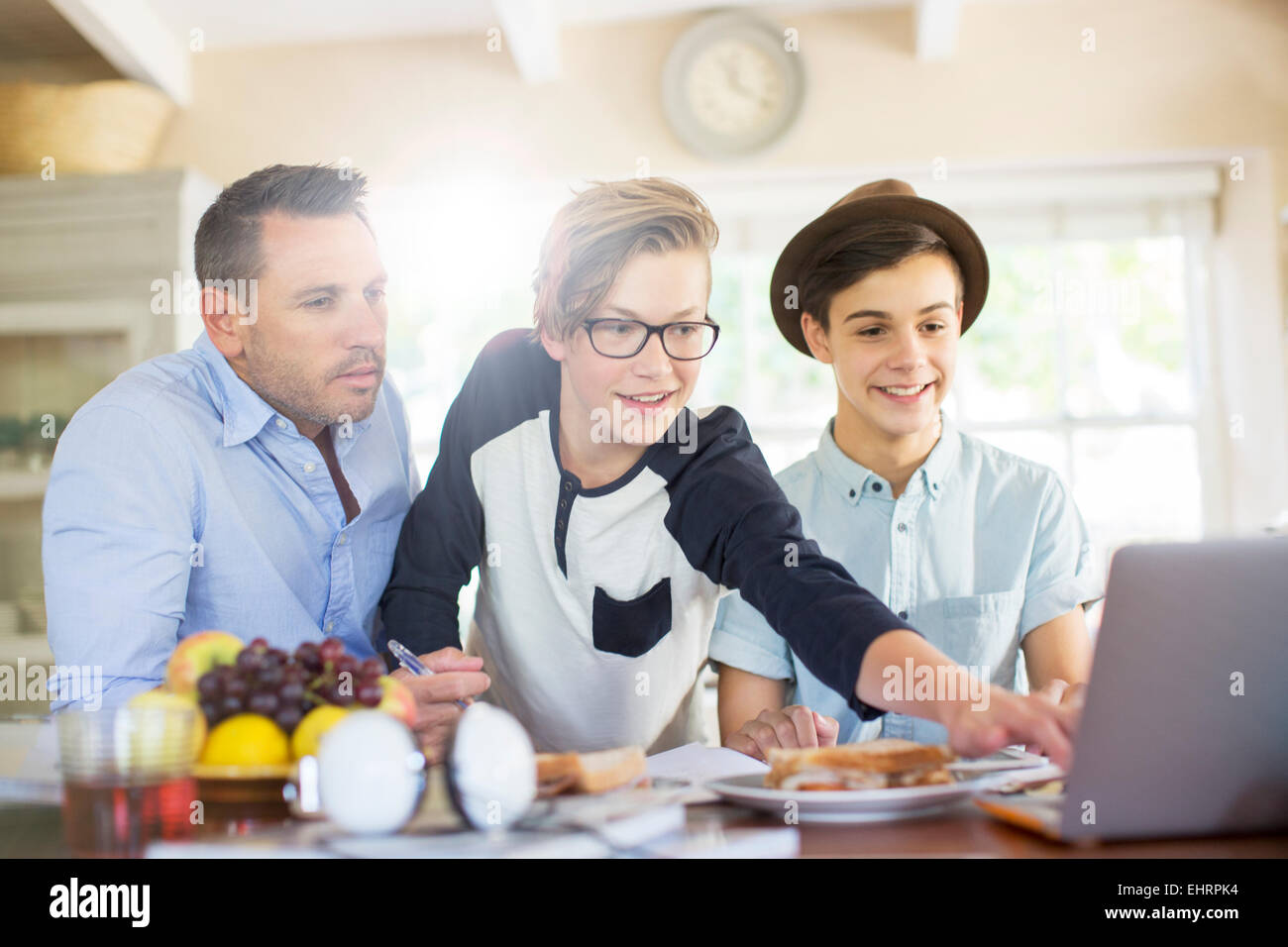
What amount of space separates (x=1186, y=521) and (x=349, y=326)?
11.8 ft

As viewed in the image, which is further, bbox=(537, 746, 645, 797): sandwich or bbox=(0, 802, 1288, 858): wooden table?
bbox=(537, 746, 645, 797): sandwich

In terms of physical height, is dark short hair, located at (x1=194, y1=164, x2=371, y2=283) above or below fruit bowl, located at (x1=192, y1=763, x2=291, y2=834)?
above

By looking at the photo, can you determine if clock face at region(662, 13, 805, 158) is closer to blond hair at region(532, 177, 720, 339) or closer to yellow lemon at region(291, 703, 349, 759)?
blond hair at region(532, 177, 720, 339)

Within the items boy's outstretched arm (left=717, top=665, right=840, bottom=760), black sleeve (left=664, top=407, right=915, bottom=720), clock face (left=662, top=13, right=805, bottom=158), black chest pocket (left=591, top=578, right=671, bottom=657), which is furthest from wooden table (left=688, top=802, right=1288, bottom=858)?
clock face (left=662, top=13, right=805, bottom=158)

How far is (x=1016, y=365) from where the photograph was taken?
4.05 meters

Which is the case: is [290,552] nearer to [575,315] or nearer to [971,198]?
[575,315]

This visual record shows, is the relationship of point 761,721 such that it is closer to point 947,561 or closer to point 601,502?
point 601,502

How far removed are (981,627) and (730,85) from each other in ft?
8.84

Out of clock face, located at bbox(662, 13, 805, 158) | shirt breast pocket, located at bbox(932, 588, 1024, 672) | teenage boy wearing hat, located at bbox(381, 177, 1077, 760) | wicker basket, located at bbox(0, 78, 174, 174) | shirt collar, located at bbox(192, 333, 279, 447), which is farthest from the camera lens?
clock face, located at bbox(662, 13, 805, 158)

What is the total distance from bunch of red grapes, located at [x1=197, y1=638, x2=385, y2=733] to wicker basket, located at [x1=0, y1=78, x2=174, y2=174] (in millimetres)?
3331

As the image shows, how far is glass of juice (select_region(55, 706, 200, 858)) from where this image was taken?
72cm

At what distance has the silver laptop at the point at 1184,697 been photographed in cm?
70

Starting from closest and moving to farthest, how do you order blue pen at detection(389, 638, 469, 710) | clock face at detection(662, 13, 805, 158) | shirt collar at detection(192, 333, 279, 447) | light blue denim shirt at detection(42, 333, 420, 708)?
blue pen at detection(389, 638, 469, 710), light blue denim shirt at detection(42, 333, 420, 708), shirt collar at detection(192, 333, 279, 447), clock face at detection(662, 13, 805, 158)

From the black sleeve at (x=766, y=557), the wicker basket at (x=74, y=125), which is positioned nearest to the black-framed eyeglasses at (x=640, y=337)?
the black sleeve at (x=766, y=557)
